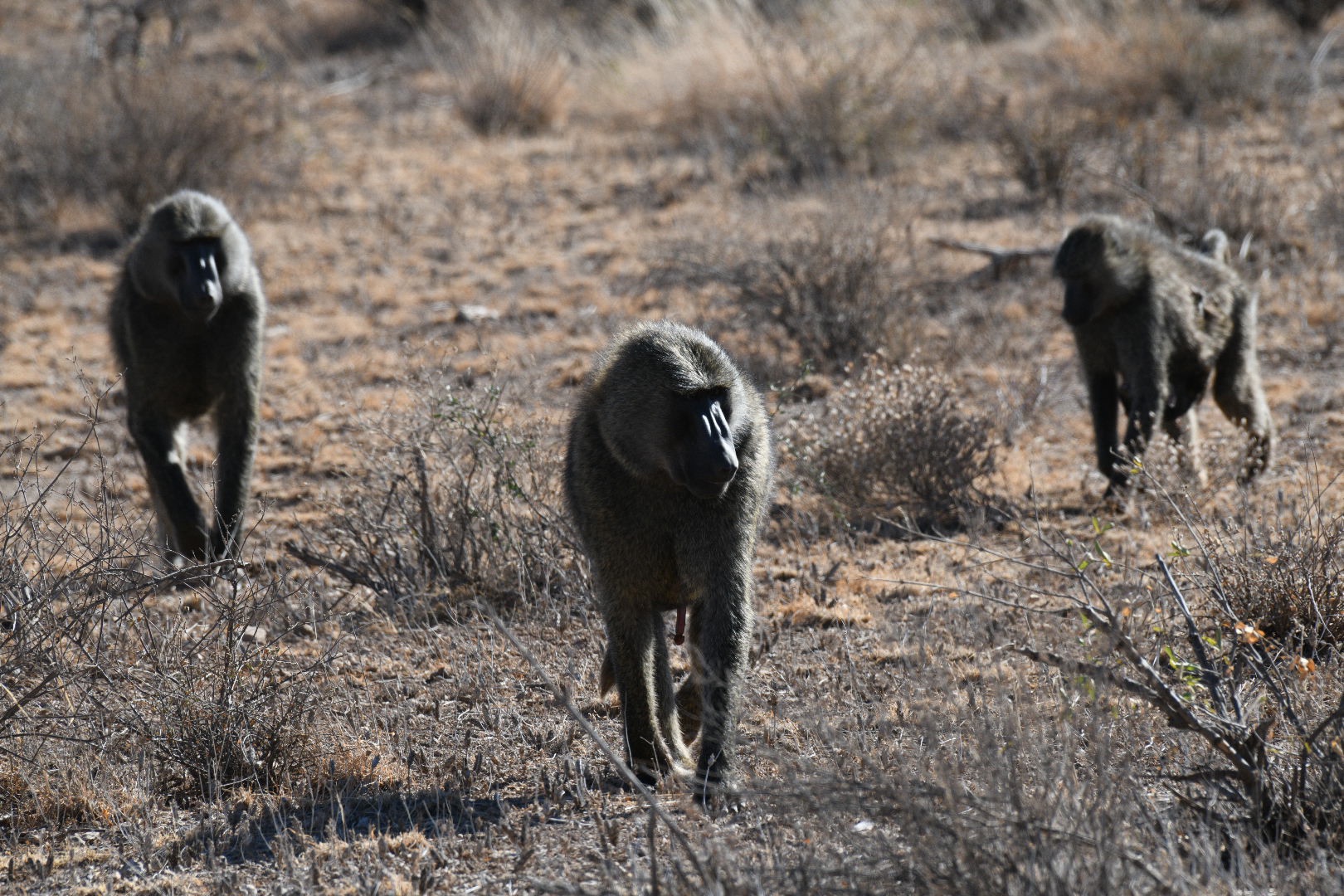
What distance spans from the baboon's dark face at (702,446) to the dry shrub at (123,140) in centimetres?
873

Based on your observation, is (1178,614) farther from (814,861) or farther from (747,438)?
(814,861)

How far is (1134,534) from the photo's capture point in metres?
5.73

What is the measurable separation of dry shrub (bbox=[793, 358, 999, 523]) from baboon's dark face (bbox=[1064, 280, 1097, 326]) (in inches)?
24.2

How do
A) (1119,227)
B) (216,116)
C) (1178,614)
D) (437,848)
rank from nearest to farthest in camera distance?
(437,848)
(1178,614)
(1119,227)
(216,116)

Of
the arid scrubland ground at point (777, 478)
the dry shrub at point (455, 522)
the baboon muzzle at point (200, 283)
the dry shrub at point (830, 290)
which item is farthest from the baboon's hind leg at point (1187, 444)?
the baboon muzzle at point (200, 283)

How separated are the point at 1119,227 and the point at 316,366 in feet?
16.2

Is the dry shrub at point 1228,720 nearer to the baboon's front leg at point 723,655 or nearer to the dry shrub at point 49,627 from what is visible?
the baboon's front leg at point 723,655

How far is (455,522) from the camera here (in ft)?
17.4

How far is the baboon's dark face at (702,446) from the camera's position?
3291mm

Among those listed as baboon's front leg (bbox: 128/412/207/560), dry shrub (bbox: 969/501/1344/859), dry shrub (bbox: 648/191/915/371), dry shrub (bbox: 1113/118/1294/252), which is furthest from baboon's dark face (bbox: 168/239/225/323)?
dry shrub (bbox: 1113/118/1294/252)

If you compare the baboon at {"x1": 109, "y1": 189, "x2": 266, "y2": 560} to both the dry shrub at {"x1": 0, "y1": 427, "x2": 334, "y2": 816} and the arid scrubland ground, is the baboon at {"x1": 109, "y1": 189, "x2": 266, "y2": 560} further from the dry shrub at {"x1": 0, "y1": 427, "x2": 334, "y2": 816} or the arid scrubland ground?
the dry shrub at {"x1": 0, "y1": 427, "x2": 334, "y2": 816}

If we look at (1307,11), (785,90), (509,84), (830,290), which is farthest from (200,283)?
(1307,11)

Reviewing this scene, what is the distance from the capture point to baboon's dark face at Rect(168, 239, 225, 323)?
5.53 meters

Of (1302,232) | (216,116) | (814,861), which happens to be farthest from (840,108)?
(814,861)
